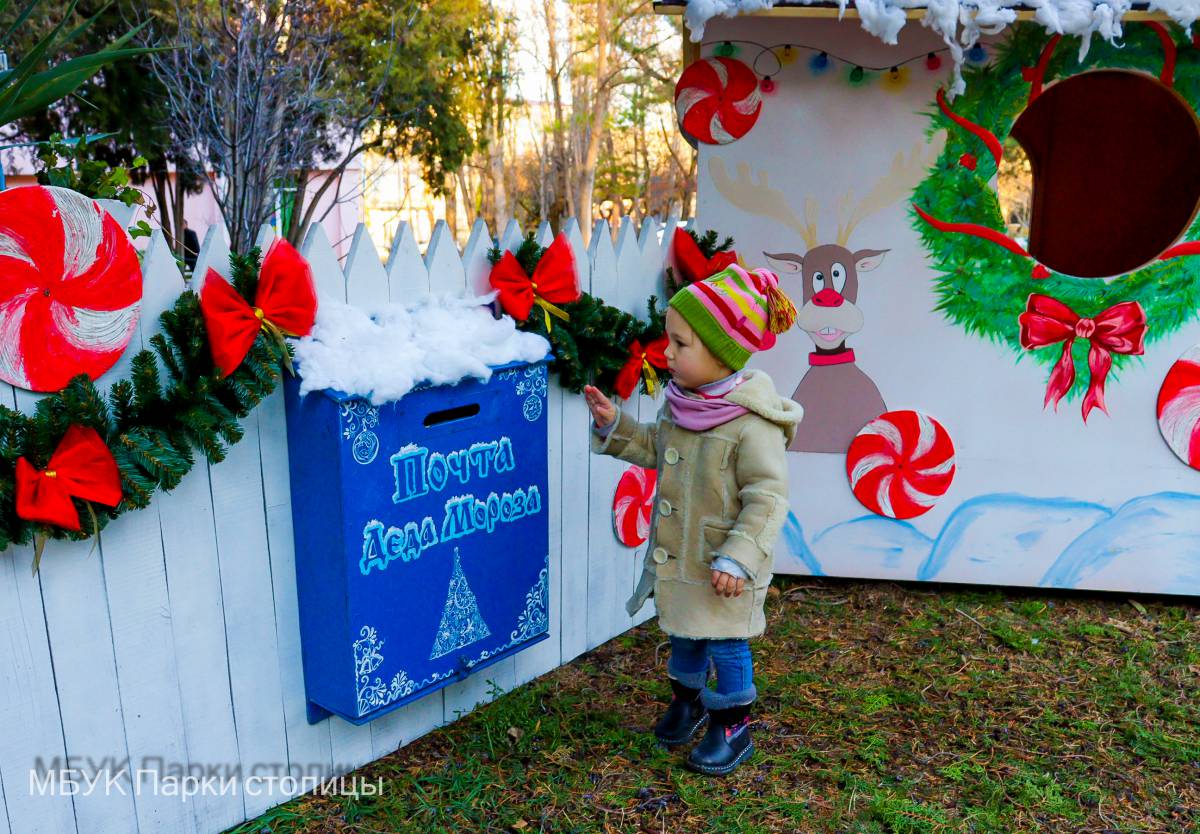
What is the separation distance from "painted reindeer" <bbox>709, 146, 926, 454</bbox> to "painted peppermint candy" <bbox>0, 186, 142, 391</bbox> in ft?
8.27

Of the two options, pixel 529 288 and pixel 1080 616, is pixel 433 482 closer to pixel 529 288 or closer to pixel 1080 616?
pixel 529 288

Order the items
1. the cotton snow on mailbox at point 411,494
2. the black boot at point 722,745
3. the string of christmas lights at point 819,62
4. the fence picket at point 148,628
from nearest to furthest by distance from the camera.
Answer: the fence picket at point 148,628 < the cotton snow on mailbox at point 411,494 < the black boot at point 722,745 < the string of christmas lights at point 819,62

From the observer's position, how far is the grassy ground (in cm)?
279

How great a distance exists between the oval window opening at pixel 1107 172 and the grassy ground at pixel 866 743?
1.68 m

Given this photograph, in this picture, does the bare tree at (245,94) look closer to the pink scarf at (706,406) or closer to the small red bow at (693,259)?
the small red bow at (693,259)

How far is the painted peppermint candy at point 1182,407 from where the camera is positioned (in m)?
4.01

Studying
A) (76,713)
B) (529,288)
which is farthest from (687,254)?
(76,713)

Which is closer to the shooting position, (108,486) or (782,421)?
(108,486)

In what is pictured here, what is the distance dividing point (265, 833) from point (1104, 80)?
15.1ft

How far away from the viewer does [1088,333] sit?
4023 mm

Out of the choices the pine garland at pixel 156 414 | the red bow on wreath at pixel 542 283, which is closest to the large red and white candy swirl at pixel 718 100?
the red bow on wreath at pixel 542 283

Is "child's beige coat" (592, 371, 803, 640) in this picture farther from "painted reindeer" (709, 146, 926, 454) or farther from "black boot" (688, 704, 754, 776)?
"painted reindeer" (709, 146, 926, 454)

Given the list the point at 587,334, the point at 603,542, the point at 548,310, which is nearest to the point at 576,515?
the point at 603,542

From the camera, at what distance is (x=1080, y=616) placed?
4.17 meters
